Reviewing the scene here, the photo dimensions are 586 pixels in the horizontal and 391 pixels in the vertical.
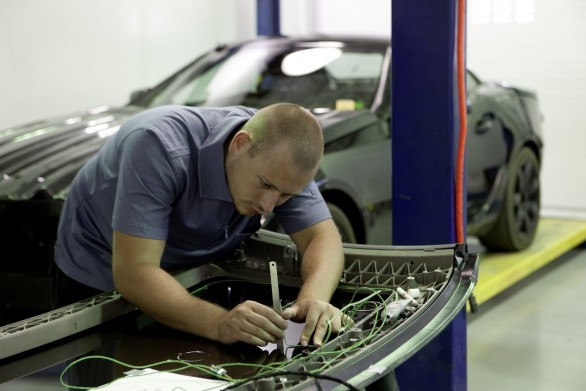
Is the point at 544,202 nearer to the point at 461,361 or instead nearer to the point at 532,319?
the point at 532,319

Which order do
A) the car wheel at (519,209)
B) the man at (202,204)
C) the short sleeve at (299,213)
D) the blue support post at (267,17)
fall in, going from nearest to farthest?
the man at (202,204), the short sleeve at (299,213), the car wheel at (519,209), the blue support post at (267,17)

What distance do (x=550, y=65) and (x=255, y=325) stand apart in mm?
5167

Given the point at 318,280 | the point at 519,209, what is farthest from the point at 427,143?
the point at 519,209

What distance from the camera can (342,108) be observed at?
4.16m

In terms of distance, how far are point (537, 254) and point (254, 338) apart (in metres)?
3.36

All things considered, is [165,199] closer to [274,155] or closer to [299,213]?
[274,155]

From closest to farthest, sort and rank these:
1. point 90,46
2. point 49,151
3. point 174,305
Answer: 1. point 174,305
2. point 49,151
3. point 90,46

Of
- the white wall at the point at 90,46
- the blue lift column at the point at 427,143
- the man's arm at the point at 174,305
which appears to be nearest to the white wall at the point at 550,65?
the white wall at the point at 90,46

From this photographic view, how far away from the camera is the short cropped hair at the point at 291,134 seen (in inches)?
80.1

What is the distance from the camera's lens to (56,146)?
12.2 ft

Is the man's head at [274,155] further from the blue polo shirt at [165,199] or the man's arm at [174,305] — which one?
the man's arm at [174,305]

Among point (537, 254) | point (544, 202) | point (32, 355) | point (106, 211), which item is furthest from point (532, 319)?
point (32, 355)

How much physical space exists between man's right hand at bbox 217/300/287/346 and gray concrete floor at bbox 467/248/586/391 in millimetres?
1926

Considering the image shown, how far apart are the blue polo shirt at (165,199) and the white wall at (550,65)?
4245 mm
